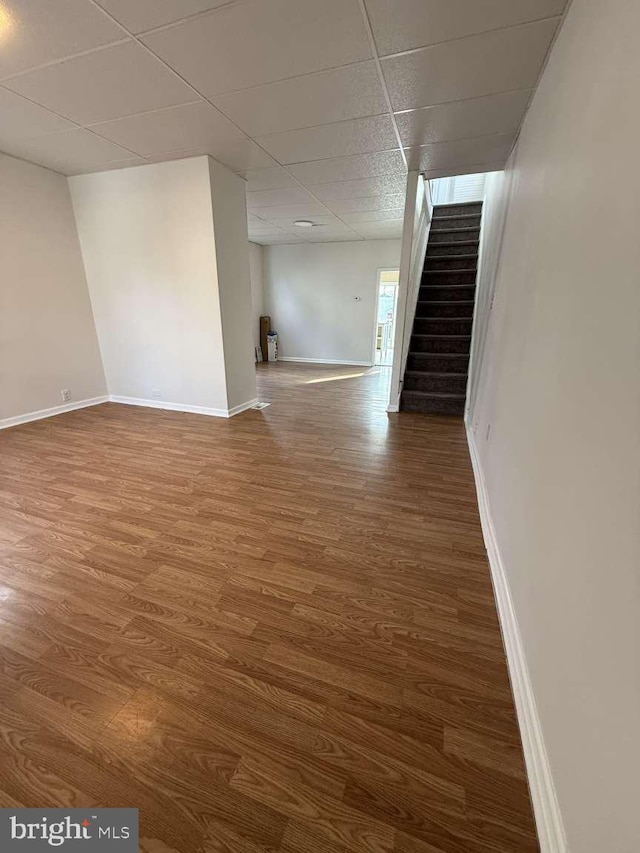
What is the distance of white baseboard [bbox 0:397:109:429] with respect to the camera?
3.50m

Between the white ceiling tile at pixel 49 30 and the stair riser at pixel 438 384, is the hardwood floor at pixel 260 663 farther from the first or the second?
the white ceiling tile at pixel 49 30

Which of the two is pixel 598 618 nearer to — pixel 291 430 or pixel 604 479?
pixel 604 479

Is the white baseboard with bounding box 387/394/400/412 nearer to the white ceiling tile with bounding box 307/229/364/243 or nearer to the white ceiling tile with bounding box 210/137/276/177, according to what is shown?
the white ceiling tile with bounding box 210/137/276/177

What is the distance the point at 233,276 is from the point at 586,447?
3.65 m

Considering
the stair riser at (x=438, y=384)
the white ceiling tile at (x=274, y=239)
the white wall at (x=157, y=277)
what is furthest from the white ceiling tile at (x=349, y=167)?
the white ceiling tile at (x=274, y=239)

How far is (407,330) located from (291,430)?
192 centimetres

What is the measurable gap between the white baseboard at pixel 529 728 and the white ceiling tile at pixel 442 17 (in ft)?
8.27

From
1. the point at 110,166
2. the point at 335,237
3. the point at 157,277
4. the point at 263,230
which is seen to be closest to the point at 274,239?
the point at 263,230

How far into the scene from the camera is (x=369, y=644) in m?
1.28

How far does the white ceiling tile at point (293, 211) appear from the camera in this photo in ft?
15.1

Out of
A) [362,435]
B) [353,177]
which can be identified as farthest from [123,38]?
[362,435]

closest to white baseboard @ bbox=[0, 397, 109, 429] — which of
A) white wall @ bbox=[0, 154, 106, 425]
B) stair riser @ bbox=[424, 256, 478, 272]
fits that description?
white wall @ bbox=[0, 154, 106, 425]

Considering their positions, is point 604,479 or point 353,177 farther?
point 353,177

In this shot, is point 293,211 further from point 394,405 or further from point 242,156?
point 394,405
